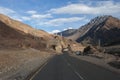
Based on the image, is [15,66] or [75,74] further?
[15,66]

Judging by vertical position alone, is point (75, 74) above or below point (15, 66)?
below

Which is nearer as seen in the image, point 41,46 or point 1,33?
point 1,33

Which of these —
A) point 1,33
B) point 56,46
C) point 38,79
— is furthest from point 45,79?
point 56,46

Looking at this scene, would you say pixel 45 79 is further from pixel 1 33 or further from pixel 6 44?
pixel 1 33

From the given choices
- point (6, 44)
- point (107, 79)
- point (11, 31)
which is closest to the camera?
point (107, 79)

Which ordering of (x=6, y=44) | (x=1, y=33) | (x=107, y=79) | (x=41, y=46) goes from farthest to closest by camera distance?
(x=41, y=46)
(x=1, y=33)
(x=6, y=44)
(x=107, y=79)

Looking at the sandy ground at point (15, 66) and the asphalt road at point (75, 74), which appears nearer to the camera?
the asphalt road at point (75, 74)

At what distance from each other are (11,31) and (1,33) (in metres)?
12.1

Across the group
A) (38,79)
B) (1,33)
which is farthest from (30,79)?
(1,33)

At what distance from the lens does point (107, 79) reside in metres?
20.0

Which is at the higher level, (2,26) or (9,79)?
(2,26)

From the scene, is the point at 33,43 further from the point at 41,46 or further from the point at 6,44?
the point at 6,44

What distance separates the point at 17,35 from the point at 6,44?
3189 cm

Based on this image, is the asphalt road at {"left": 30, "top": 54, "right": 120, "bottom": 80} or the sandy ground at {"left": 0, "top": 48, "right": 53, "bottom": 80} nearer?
the asphalt road at {"left": 30, "top": 54, "right": 120, "bottom": 80}
